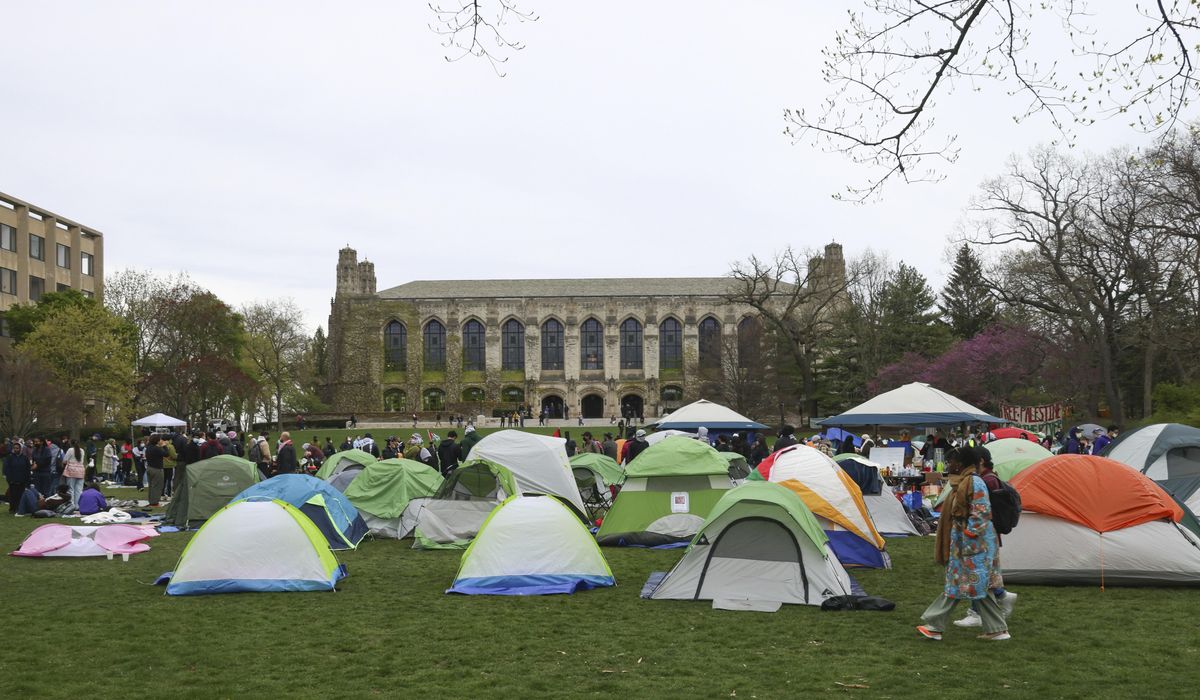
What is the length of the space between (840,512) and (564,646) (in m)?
4.84

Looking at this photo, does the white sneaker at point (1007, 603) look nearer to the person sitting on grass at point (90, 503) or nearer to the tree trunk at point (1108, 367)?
the person sitting on grass at point (90, 503)

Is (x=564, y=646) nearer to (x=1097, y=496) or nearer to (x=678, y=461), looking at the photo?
(x=1097, y=496)

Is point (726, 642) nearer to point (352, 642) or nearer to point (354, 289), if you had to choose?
point (352, 642)

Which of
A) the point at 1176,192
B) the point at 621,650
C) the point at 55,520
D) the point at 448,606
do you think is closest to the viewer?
the point at 621,650

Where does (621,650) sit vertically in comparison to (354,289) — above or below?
below

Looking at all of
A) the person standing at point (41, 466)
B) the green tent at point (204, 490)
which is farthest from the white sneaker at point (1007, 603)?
the person standing at point (41, 466)

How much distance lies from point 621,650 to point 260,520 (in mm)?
4534

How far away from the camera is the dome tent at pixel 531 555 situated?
32.1 feet

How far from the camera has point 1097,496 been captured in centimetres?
964

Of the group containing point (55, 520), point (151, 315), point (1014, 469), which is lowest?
point (55, 520)

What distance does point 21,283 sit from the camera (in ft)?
164

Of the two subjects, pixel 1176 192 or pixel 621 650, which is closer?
pixel 621 650

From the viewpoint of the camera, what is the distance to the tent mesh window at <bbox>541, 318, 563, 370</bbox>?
6944 cm

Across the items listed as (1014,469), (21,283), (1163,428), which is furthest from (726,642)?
(21,283)
